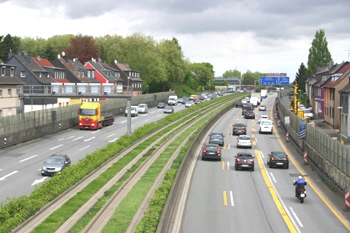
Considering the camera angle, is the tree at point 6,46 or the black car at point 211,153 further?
the tree at point 6,46

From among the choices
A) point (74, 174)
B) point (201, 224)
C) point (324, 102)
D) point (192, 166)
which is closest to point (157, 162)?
point (192, 166)

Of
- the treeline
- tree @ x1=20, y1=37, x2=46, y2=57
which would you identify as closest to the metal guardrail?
the treeline

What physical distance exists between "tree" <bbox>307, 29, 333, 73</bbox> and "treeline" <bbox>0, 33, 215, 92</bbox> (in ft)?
140

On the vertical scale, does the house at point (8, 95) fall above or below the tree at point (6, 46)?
below

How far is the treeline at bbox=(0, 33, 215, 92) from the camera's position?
150 m

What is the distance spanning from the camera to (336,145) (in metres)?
34.9

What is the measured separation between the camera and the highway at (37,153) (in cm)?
3450

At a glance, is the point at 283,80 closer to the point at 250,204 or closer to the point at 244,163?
the point at 244,163

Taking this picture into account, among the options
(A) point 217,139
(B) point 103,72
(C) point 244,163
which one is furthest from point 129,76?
(C) point 244,163

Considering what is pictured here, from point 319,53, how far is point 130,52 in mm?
61561

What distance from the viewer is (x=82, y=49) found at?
148m

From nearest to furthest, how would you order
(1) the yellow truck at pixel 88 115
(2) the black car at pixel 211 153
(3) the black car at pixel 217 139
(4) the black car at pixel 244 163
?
(4) the black car at pixel 244 163 → (2) the black car at pixel 211 153 → (3) the black car at pixel 217 139 → (1) the yellow truck at pixel 88 115

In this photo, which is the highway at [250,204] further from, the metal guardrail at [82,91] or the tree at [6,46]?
the tree at [6,46]

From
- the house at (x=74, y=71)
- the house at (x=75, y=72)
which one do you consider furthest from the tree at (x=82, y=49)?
the house at (x=74, y=71)
